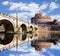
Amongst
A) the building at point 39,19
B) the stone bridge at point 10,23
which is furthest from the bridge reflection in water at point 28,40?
the building at point 39,19

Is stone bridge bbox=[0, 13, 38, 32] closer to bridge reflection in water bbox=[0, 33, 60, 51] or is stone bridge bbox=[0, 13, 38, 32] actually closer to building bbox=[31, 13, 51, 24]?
bridge reflection in water bbox=[0, 33, 60, 51]

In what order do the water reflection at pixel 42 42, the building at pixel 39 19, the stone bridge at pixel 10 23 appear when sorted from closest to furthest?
the water reflection at pixel 42 42
the stone bridge at pixel 10 23
the building at pixel 39 19

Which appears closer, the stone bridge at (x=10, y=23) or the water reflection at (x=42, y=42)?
the water reflection at (x=42, y=42)

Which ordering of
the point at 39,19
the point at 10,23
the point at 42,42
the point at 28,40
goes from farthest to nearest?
the point at 39,19, the point at 10,23, the point at 28,40, the point at 42,42

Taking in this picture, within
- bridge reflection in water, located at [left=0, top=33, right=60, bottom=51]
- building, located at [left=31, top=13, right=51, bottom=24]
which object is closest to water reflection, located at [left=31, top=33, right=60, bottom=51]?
bridge reflection in water, located at [left=0, top=33, right=60, bottom=51]

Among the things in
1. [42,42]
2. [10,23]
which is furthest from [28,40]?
[10,23]

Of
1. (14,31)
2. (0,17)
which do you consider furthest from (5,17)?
(14,31)

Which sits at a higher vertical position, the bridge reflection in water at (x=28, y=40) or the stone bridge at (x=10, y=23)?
the stone bridge at (x=10, y=23)

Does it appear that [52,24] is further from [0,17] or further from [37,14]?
[0,17]

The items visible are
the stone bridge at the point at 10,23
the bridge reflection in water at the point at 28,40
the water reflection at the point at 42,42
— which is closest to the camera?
the water reflection at the point at 42,42

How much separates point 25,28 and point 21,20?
5.94 meters

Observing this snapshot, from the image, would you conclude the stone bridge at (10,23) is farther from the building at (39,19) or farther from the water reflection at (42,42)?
the building at (39,19)

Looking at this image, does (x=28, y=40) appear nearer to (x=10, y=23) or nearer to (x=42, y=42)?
(x=42, y=42)

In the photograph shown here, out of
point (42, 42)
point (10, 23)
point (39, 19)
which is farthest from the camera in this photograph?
point (39, 19)
